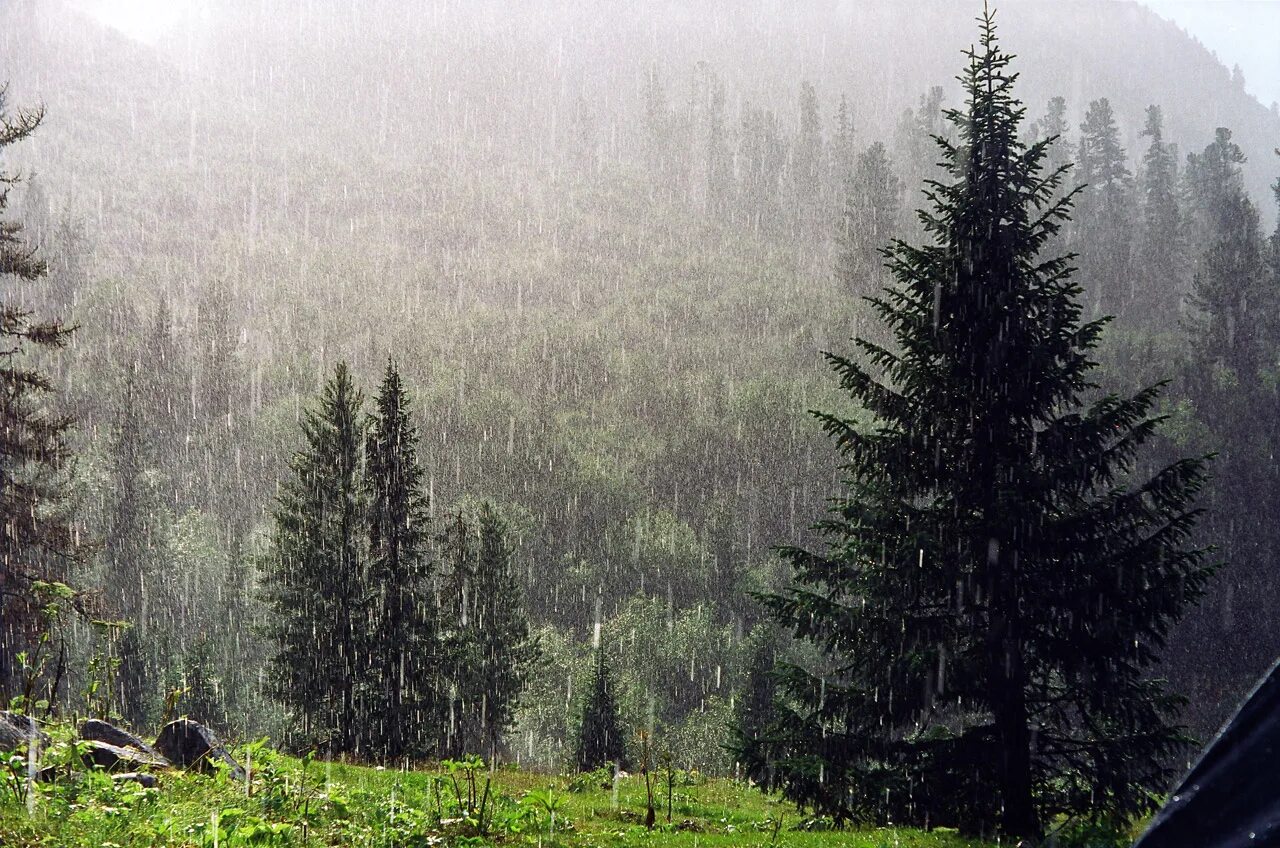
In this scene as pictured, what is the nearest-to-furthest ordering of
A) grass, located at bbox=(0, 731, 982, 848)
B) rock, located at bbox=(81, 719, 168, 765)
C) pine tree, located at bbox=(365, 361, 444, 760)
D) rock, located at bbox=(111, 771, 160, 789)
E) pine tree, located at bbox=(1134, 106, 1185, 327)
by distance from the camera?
grass, located at bbox=(0, 731, 982, 848)
rock, located at bbox=(111, 771, 160, 789)
rock, located at bbox=(81, 719, 168, 765)
pine tree, located at bbox=(365, 361, 444, 760)
pine tree, located at bbox=(1134, 106, 1185, 327)

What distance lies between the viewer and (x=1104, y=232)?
384 ft

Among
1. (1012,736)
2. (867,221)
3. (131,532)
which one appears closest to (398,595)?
(1012,736)

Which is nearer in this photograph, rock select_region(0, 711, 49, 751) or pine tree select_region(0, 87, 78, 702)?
rock select_region(0, 711, 49, 751)

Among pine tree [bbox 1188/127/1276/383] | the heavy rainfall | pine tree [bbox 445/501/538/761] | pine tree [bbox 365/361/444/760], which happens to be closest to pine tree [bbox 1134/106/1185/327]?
the heavy rainfall

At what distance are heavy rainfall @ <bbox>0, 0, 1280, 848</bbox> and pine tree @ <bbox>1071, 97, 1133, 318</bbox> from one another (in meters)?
0.91

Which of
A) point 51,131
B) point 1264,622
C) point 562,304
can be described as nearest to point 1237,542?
point 1264,622

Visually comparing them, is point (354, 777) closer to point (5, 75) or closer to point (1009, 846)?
point (1009, 846)

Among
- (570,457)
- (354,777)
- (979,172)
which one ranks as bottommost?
(354,777)

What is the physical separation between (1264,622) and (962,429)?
69.0m

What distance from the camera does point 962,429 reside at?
506 inches

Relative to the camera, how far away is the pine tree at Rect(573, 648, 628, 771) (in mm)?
35312

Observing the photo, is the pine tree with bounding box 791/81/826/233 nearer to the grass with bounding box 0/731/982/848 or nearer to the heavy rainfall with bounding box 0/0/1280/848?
the heavy rainfall with bounding box 0/0/1280/848

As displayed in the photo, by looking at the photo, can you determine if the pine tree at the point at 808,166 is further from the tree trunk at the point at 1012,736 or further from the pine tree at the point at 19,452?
the tree trunk at the point at 1012,736

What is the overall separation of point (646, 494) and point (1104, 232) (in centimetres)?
7294
